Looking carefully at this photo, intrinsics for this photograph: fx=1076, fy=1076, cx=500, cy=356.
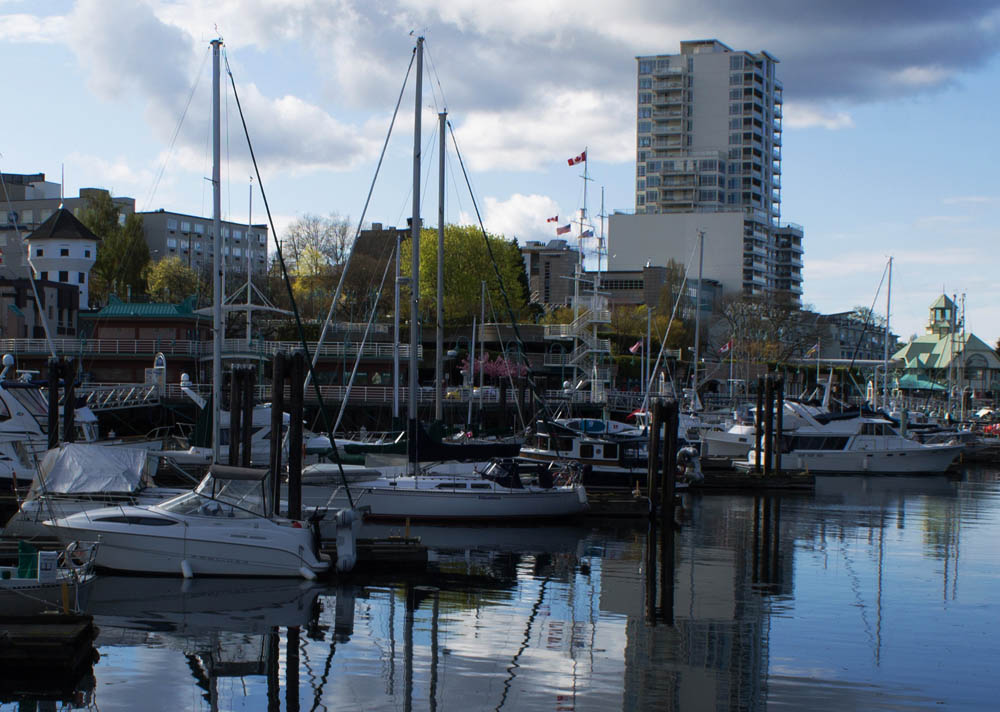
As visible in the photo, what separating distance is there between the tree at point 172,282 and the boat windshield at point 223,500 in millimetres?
70286

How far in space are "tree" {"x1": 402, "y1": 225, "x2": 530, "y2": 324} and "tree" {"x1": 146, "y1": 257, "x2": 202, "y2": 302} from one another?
20308 millimetres

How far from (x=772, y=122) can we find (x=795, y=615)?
552 feet

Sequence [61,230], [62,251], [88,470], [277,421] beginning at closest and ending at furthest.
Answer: [88,470] < [277,421] < [62,251] < [61,230]

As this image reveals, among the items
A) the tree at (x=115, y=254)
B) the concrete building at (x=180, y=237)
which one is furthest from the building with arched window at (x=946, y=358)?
the tree at (x=115, y=254)

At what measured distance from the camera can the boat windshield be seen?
26250mm

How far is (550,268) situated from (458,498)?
110541 mm

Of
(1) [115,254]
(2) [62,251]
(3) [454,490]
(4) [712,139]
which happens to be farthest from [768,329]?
(3) [454,490]

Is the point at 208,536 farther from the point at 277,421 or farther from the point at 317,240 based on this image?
the point at 317,240

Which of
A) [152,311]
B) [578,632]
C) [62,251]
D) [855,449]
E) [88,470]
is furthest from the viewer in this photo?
[62,251]

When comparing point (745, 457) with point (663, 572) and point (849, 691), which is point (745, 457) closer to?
point (663, 572)

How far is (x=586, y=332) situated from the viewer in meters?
76.1

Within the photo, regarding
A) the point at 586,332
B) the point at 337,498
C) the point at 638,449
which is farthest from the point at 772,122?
the point at 337,498

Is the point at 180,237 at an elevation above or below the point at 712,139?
below

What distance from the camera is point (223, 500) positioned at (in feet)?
86.3
